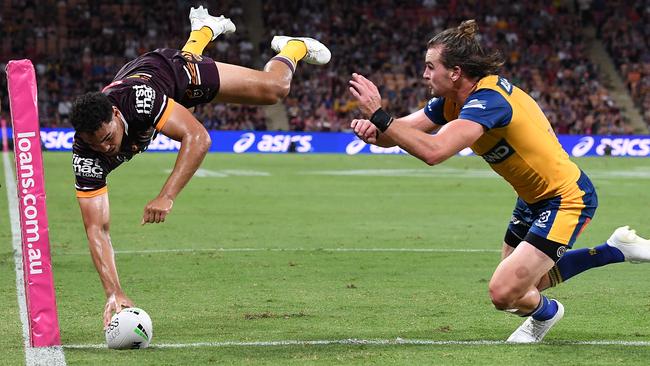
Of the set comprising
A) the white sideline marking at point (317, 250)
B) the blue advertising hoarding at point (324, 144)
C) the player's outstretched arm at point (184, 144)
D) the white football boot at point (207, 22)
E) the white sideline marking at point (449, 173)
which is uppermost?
the player's outstretched arm at point (184, 144)

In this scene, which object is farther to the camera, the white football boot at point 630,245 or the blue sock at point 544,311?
the white football boot at point 630,245

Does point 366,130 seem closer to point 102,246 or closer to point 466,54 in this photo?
point 466,54

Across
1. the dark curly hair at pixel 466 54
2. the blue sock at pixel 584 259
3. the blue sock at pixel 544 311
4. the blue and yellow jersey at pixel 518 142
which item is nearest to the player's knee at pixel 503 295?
the blue sock at pixel 544 311

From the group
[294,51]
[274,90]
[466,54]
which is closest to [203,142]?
[466,54]

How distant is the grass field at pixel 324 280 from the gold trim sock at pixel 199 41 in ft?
7.80

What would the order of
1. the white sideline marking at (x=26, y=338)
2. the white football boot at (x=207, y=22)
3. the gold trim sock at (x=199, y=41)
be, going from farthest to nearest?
the white football boot at (x=207, y=22) → the gold trim sock at (x=199, y=41) → the white sideline marking at (x=26, y=338)

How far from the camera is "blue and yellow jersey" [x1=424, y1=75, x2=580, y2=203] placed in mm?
7348

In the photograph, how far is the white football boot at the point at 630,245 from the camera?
28.3ft

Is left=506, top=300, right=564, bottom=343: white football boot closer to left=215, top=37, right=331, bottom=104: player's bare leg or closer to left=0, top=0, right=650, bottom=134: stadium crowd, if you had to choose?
left=215, top=37, right=331, bottom=104: player's bare leg

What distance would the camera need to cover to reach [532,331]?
26.1ft

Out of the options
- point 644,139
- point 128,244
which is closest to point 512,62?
point 644,139

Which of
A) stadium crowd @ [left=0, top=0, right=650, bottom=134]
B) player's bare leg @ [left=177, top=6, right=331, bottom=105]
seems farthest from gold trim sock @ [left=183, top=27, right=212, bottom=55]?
stadium crowd @ [left=0, top=0, right=650, bottom=134]

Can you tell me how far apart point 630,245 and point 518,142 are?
1.70 metres

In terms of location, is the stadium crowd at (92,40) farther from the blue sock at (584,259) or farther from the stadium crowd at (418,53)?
the blue sock at (584,259)
